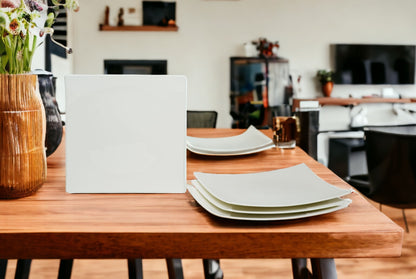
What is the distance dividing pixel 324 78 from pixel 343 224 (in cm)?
549

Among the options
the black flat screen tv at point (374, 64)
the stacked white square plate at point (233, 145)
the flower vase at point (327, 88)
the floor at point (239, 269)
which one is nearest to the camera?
the stacked white square plate at point (233, 145)

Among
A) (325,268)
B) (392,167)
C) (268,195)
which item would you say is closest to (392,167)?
(392,167)

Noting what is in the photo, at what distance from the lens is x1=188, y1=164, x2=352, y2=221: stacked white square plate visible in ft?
1.65

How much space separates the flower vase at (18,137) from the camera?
584mm

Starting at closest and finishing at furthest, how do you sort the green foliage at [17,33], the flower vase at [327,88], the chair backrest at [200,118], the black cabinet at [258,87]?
1. the green foliage at [17,33]
2. the chair backrest at [200,118]
3. the black cabinet at [258,87]
4. the flower vase at [327,88]

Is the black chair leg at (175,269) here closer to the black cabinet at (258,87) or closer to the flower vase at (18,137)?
the flower vase at (18,137)

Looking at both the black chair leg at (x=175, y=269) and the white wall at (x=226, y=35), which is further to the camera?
the white wall at (x=226, y=35)

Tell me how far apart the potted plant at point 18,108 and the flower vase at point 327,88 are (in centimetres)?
548

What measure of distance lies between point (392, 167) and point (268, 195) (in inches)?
77.4

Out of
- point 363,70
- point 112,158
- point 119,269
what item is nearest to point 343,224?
point 112,158

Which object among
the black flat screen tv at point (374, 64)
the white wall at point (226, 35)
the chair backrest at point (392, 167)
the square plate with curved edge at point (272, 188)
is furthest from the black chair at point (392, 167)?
the black flat screen tv at point (374, 64)

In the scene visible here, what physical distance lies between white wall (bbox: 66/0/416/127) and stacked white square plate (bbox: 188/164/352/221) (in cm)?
514

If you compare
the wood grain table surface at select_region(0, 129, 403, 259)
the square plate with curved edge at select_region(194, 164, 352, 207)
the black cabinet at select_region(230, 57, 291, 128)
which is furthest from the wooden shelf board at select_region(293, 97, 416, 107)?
the wood grain table surface at select_region(0, 129, 403, 259)

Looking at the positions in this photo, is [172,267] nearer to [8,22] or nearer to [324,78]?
[8,22]
